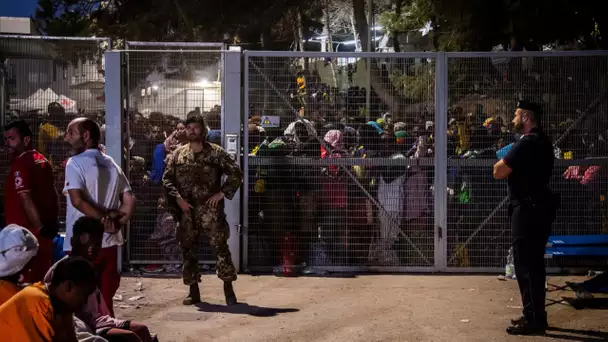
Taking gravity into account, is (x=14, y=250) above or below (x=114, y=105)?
below

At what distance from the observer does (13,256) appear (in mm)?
4801

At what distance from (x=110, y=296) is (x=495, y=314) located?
3.79 metres

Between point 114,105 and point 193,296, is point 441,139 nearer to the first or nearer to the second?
point 193,296

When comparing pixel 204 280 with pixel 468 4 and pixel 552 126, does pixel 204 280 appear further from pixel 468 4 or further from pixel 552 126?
pixel 468 4

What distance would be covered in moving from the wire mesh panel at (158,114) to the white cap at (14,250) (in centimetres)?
511

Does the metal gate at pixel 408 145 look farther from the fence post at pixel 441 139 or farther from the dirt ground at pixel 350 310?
the dirt ground at pixel 350 310

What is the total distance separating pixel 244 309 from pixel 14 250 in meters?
3.93

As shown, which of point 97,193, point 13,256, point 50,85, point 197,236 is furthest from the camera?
point 50,85

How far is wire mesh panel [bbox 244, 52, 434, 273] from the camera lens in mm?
10023

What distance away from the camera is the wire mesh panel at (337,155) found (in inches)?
395

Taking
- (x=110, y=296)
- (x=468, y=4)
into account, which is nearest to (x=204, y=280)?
(x=110, y=296)

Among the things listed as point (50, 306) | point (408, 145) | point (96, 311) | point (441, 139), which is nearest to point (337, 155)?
point (408, 145)

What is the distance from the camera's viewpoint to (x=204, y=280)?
9930 millimetres

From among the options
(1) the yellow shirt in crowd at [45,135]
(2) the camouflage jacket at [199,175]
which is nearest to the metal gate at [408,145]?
(2) the camouflage jacket at [199,175]
